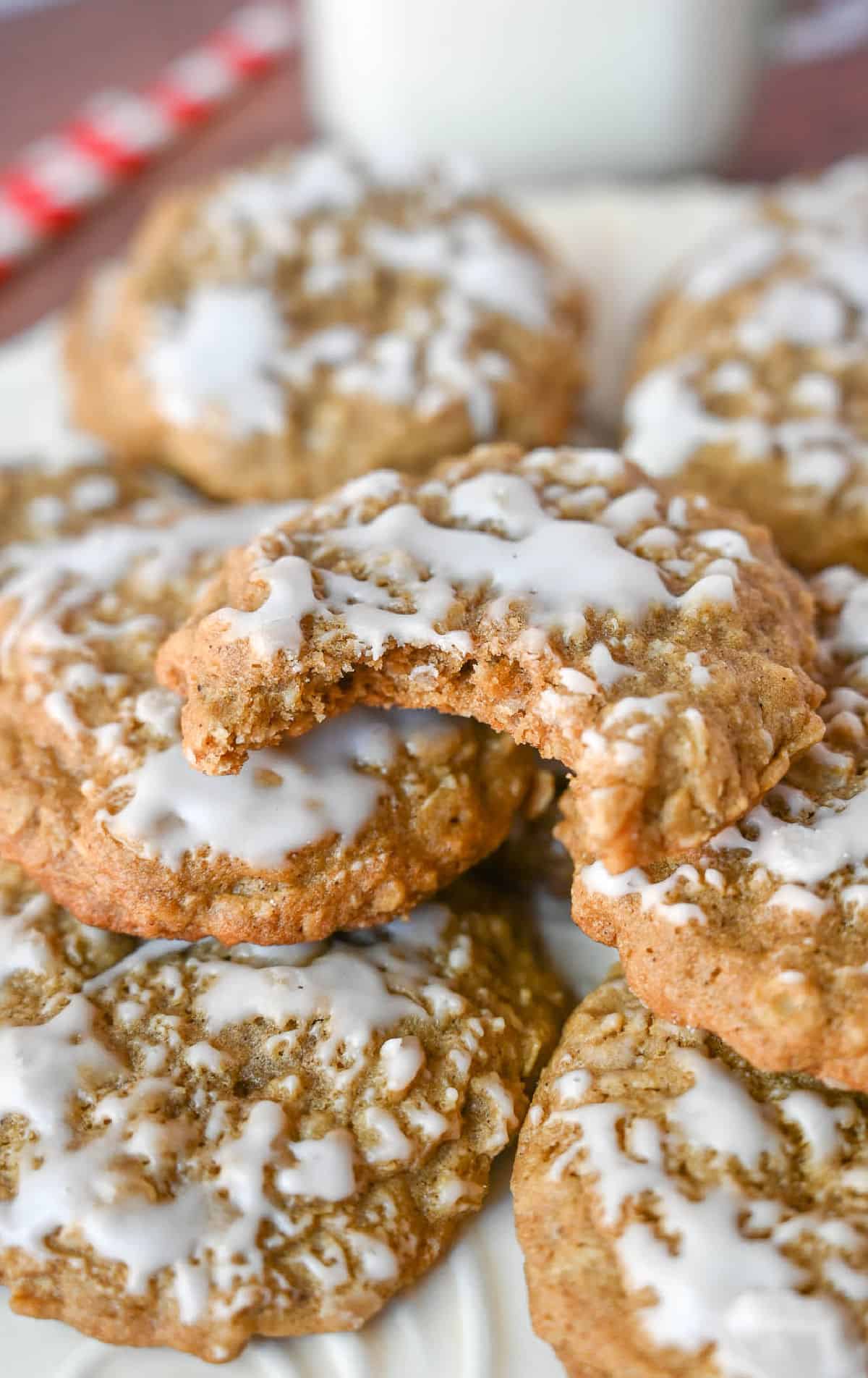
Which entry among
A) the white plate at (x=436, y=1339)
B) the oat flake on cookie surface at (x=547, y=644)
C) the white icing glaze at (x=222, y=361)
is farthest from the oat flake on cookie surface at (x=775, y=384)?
the white plate at (x=436, y=1339)

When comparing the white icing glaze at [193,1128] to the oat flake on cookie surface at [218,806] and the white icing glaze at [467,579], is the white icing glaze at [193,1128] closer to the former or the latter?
the oat flake on cookie surface at [218,806]

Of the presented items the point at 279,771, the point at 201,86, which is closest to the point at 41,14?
the point at 201,86

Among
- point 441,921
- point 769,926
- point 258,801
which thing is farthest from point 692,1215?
point 258,801

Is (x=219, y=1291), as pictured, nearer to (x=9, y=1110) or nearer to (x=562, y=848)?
(x=9, y=1110)

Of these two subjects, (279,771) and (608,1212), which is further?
(279,771)

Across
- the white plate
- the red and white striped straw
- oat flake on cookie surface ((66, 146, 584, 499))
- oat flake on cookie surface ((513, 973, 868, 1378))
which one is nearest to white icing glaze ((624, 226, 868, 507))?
oat flake on cookie surface ((66, 146, 584, 499))

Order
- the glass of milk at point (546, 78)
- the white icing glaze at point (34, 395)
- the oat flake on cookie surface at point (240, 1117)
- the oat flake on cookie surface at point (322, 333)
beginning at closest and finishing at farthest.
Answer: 1. the oat flake on cookie surface at point (240, 1117)
2. the oat flake on cookie surface at point (322, 333)
3. the white icing glaze at point (34, 395)
4. the glass of milk at point (546, 78)
